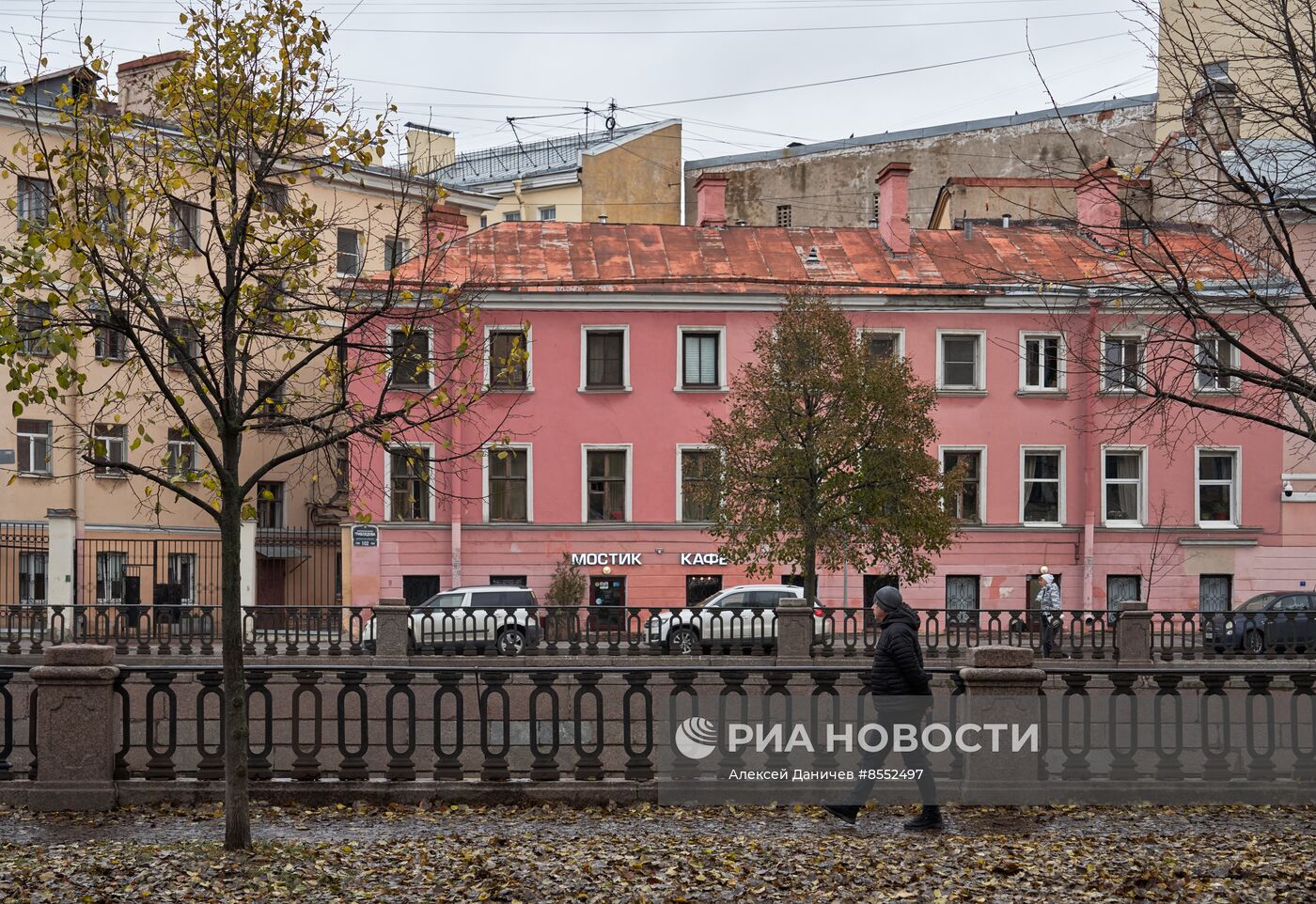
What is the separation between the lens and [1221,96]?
11.9 meters

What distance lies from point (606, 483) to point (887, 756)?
88.6ft

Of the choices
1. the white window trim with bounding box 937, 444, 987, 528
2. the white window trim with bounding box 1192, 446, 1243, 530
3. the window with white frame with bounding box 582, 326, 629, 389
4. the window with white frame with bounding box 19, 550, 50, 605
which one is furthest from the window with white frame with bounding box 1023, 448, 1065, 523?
the window with white frame with bounding box 19, 550, 50, 605

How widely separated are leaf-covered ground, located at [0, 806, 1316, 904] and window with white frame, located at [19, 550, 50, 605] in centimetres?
2497

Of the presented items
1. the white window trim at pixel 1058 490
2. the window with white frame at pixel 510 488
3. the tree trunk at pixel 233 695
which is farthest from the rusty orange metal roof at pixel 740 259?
the tree trunk at pixel 233 695

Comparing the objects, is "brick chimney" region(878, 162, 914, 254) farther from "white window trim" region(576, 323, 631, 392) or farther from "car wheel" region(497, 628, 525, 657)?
"car wheel" region(497, 628, 525, 657)

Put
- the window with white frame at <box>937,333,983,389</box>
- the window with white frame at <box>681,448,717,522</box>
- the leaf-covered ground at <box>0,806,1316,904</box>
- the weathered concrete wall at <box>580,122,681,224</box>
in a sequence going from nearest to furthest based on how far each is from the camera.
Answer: the leaf-covered ground at <box>0,806,1316,904</box>, the window with white frame at <box>681,448,717,522</box>, the window with white frame at <box>937,333,983,389</box>, the weathered concrete wall at <box>580,122,681,224</box>

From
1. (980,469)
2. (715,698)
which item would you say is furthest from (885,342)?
(715,698)

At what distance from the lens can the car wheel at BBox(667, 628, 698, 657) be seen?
28.2 meters

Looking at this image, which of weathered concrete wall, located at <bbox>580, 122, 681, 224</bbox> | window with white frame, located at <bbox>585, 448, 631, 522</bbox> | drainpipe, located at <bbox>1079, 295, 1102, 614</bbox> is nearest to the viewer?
drainpipe, located at <bbox>1079, 295, 1102, 614</bbox>

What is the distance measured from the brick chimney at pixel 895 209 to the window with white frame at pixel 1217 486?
32.7ft

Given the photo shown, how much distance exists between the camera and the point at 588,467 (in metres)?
39.1

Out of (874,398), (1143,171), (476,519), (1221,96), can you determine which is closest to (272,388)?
(1143,171)

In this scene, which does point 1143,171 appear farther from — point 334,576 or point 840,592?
point 334,576

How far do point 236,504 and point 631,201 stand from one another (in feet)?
162
